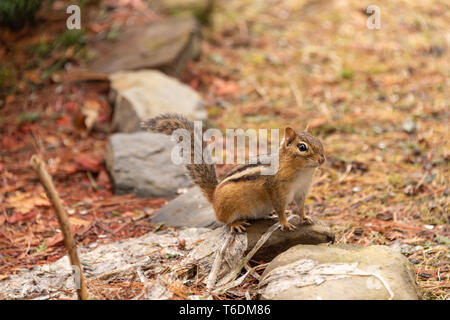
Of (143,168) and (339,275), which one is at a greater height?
(143,168)

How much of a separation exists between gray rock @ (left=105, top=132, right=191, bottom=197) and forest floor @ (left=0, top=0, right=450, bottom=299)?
0.43 ft

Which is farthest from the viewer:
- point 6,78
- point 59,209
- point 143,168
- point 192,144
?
point 6,78

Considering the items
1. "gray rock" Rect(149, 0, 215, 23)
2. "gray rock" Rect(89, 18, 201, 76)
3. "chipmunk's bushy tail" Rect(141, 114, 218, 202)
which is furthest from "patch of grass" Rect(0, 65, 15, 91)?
"chipmunk's bushy tail" Rect(141, 114, 218, 202)

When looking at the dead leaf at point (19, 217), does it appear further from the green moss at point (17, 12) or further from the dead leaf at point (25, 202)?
the green moss at point (17, 12)

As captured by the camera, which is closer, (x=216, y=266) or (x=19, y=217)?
(x=216, y=266)

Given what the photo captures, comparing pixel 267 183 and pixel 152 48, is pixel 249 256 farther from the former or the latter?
pixel 152 48

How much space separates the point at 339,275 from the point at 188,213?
1.62 metres

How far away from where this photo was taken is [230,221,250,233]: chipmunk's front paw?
3346mm

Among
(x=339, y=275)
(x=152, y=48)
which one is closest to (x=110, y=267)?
(x=339, y=275)

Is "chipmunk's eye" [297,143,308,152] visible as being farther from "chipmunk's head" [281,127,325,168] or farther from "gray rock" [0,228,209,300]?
"gray rock" [0,228,209,300]

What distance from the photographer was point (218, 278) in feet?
9.78

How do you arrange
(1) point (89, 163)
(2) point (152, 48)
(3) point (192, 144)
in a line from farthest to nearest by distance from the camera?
(2) point (152, 48)
(1) point (89, 163)
(3) point (192, 144)

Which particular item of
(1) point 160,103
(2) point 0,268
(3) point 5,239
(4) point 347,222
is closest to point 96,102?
(1) point 160,103

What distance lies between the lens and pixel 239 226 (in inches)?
132
